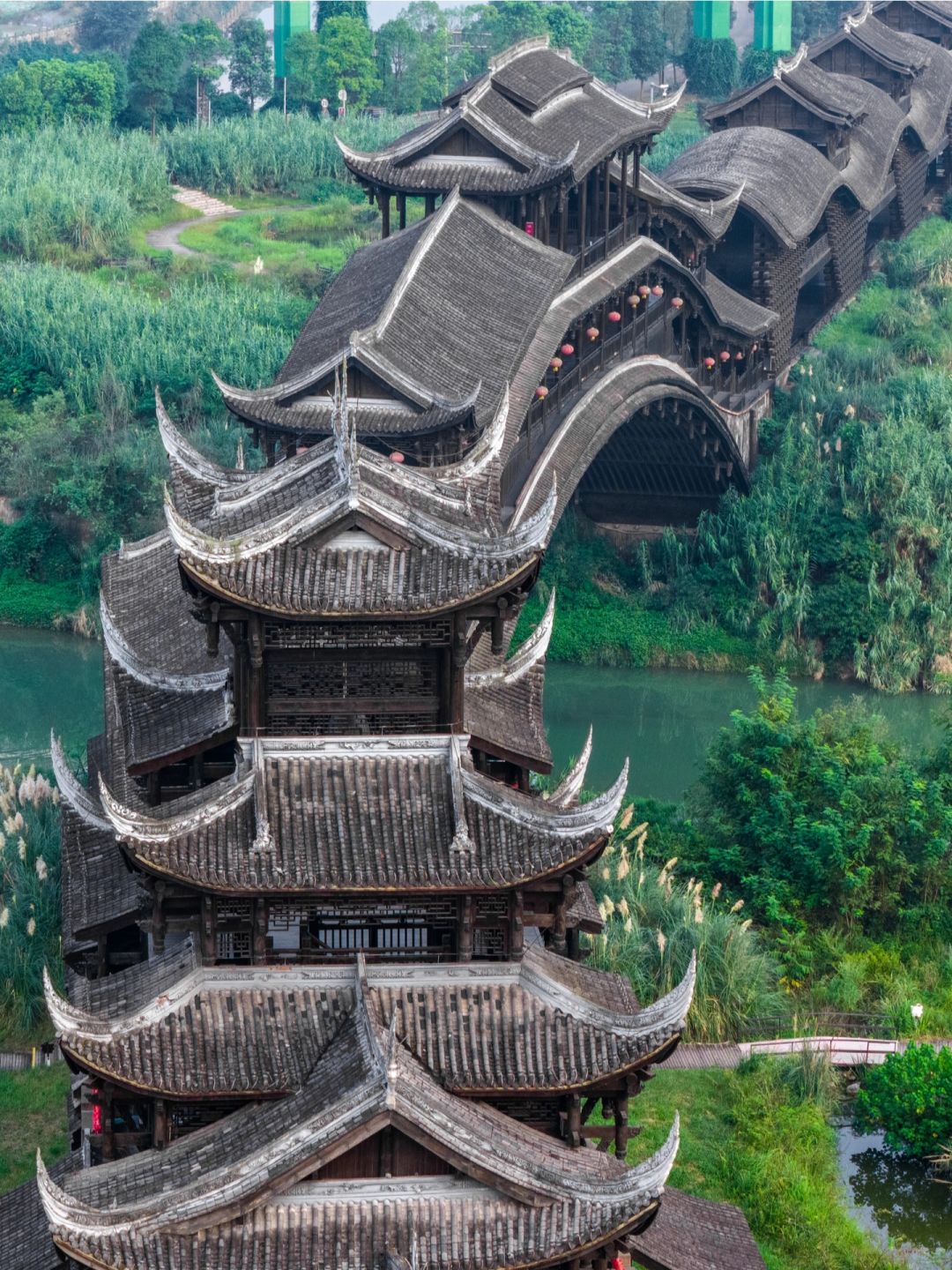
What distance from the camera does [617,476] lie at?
62.3 metres

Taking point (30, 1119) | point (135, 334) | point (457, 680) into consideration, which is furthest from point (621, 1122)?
point (135, 334)

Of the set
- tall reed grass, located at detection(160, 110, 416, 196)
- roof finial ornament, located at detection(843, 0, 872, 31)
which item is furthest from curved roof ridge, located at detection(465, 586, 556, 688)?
tall reed grass, located at detection(160, 110, 416, 196)

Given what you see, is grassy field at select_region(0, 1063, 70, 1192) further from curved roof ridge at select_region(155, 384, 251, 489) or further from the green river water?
the green river water

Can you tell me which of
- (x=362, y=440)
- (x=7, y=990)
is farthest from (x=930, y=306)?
(x=7, y=990)

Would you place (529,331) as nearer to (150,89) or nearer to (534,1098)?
(534,1098)

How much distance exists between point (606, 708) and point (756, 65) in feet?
192

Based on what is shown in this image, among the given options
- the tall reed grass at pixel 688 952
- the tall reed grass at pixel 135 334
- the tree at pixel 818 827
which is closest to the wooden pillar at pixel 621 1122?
the tall reed grass at pixel 688 952

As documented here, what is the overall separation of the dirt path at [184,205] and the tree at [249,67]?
61.5 ft

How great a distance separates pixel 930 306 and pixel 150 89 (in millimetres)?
39183

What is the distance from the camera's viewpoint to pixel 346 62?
99250mm

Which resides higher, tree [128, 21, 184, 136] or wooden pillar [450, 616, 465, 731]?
tree [128, 21, 184, 136]

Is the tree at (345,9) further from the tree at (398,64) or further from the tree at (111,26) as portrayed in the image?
the tree at (111,26)

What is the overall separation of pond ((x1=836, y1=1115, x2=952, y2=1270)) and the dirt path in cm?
5467

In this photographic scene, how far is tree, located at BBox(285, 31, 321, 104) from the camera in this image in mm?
99750
